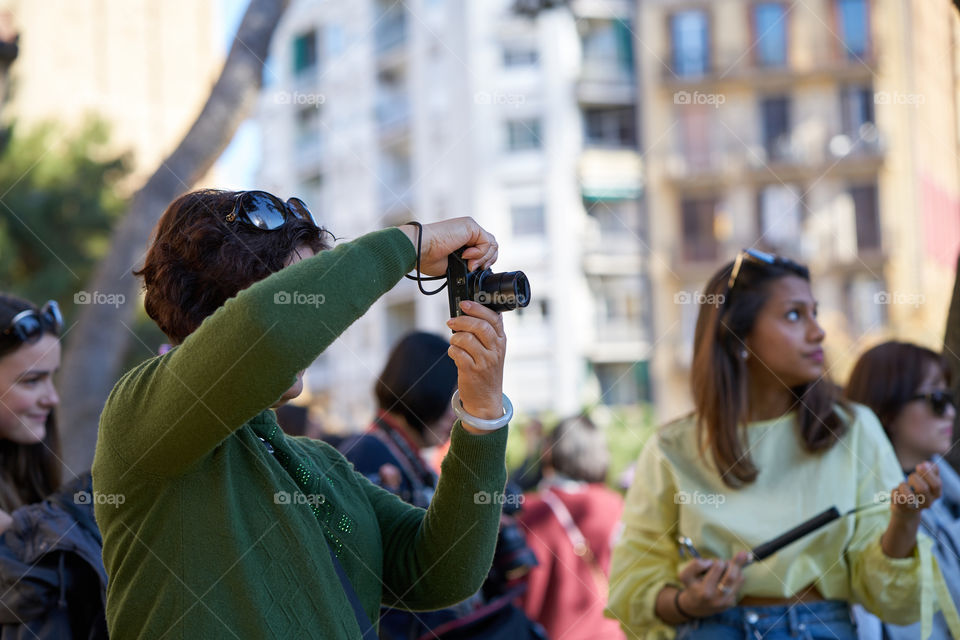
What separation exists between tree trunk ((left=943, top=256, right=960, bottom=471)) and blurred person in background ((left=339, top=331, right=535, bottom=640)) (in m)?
1.61

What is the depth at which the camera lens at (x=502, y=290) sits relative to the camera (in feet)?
5.76

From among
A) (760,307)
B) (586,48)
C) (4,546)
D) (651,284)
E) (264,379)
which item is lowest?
(651,284)

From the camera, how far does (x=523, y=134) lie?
30406 millimetres

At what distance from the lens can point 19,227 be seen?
15.4 meters

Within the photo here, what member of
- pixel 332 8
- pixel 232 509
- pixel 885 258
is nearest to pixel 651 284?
pixel 885 258

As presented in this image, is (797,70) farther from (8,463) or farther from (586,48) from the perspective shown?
(8,463)

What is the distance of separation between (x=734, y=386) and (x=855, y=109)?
93.8 ft

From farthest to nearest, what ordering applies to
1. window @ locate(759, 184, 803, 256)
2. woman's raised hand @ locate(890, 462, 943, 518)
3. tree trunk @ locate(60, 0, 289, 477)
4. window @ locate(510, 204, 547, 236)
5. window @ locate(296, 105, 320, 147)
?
window @ locate(296, 105, 320, 147)
window @ locate(510, 204, 547, 236)
window @ locate(759, 184, 803, 256)
tree trunk @ locate(60, 0, 289, 477)
woman's raised hand @ locate(890, 462, 943, 518)

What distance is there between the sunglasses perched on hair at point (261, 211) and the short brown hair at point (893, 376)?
273 centimetres

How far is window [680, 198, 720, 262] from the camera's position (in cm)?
2972

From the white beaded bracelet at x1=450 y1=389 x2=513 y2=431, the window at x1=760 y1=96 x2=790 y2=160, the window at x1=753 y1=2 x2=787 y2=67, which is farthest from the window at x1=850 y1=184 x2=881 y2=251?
the white beaded bracelet at x1=450 y1=389 x2=513 y2=431

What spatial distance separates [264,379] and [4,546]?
1.49 metres

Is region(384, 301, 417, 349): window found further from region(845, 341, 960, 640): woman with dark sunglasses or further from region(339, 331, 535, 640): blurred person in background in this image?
region(845, 341, 960, 640): woman with dark sunglasses

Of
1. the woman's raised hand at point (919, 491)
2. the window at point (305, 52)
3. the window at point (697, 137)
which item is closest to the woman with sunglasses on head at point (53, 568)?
the woman's raised hand at point (919, 491)
